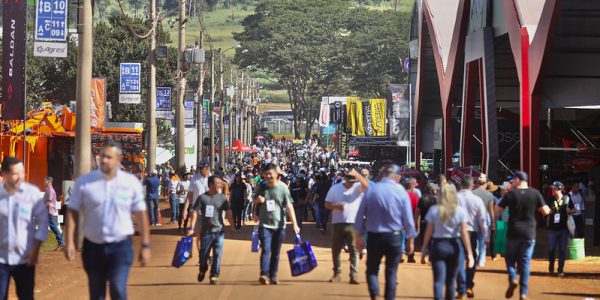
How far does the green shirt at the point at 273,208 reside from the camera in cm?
1667

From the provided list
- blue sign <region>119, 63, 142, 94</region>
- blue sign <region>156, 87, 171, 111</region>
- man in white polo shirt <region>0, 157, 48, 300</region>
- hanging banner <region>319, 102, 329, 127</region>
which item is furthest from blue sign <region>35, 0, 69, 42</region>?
hanging banner <region>319, 102, 329, 127</region>

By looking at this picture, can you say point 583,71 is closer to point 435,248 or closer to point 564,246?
point 564,246

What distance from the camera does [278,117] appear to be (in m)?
170

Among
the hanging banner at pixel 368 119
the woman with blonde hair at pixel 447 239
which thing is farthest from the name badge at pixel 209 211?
the hanging banner at pixel 368 119

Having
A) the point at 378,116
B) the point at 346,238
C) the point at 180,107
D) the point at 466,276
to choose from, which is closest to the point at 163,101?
the point at 180,107

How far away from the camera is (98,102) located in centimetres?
3569

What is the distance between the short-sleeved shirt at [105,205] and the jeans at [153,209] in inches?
872

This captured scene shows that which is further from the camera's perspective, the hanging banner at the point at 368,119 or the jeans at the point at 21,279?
the hanging banner at the point at 368,119

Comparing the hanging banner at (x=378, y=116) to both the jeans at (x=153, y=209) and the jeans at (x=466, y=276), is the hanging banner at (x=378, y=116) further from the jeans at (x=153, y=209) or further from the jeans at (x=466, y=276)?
the jeans at (x=466, y=276)

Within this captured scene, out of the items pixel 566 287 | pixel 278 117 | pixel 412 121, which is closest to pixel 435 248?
pixel 566 287

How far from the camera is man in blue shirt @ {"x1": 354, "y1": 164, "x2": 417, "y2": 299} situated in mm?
13070

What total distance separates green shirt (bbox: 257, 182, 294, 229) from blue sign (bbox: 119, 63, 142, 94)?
80.5 ft

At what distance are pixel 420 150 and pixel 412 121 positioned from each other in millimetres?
4684

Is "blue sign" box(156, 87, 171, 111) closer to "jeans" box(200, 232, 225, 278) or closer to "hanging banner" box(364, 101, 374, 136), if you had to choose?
"hanging banner" box(364, 101, 374, 136)
